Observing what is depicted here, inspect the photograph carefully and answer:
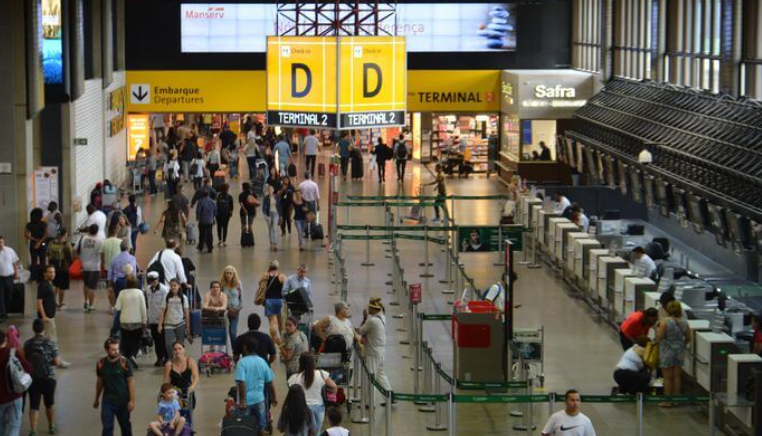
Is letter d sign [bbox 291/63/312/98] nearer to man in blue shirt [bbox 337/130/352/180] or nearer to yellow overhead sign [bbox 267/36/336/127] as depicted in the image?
yellow overhead sign [bbox 267/36/336/127]

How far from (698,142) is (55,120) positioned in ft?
44.2

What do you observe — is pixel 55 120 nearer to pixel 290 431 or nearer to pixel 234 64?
pixel 234 64

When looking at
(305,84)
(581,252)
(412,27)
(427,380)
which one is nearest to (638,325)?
(427,380)

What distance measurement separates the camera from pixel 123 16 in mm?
44469

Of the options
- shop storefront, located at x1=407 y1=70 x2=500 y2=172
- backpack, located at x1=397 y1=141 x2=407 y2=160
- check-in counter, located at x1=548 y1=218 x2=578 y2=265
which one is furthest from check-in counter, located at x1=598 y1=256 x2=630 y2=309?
shop storefront, located at x1=407 y1=70 x2=500 y2=172

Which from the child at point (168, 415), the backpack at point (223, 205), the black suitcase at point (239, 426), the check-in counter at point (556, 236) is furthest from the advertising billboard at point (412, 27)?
the black suitcase at point (239, 426)

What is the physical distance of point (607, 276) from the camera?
2334 cm

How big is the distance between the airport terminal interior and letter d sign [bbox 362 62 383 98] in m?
0.05

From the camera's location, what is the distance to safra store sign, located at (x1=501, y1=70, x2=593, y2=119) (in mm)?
41438

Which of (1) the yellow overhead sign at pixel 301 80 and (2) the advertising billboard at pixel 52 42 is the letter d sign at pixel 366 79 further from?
(2) the advertising billboard at pixel 52 42

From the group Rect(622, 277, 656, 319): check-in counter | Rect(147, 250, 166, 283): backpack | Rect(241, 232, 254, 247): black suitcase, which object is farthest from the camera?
Rect(241, 232, 254, 247): black suitcase

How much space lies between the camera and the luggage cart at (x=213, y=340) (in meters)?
19.2

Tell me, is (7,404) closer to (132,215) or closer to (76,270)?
(76,270)

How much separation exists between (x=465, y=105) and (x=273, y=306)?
2599cm
